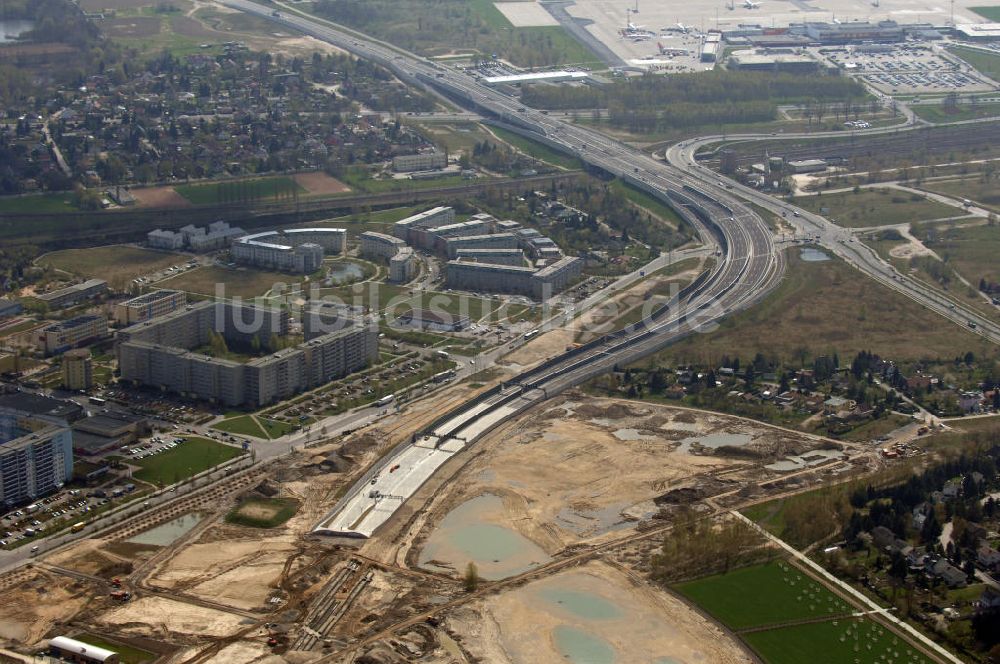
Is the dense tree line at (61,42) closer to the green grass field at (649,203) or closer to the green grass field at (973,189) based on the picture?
the green grass field at (649,203)

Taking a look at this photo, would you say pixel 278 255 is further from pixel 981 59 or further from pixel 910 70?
pixel 981 59

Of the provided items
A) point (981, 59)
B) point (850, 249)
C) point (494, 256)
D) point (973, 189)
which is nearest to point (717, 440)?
point (494, 256)

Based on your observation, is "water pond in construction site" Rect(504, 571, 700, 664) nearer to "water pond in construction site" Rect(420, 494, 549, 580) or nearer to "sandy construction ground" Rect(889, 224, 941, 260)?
"water pond in construction site" Rect(420, 494, 549, 580)

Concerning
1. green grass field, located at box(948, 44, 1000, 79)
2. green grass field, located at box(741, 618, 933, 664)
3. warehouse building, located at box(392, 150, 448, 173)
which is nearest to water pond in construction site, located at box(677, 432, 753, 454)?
green grass field, located at box(741, 618, 933, 664)

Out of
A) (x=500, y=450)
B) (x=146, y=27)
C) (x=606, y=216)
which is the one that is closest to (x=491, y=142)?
(x=606, y=216)

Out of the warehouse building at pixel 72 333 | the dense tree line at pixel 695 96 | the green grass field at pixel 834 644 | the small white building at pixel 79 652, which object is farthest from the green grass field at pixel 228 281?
the dense tree line at pixel 695 96

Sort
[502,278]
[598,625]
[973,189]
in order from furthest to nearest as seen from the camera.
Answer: [973,189]
[502,278]
[598,625]
